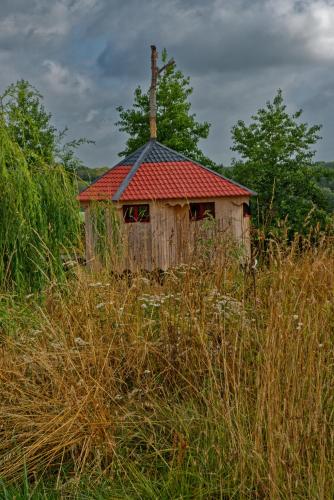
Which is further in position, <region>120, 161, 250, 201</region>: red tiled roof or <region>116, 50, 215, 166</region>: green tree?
<region>116, 50, 215, 166</region>: green tree

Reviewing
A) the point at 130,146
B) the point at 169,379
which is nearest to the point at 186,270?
the point at 169,379

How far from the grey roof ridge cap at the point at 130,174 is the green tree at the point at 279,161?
20.5 feet

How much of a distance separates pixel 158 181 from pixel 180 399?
1192 centimetres

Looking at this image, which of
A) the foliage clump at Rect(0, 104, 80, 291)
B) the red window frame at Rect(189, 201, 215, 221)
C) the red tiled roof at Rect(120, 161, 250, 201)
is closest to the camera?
the foliage clump at Rect(0, 104, 80, 291)

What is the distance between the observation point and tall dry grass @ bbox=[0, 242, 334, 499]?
9.03 feet

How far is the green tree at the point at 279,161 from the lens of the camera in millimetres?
21656

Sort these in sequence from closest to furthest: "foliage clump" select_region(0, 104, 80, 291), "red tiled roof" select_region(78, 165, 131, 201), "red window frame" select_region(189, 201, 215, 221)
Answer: "foliage clump" select_region(0, 104, 80, 291) < "red tiled roof" select_region(78, 165, 131, 201) < "red window frame" select_region(189, 201, 215, 221)

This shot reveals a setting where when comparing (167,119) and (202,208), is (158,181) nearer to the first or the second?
(202,208)

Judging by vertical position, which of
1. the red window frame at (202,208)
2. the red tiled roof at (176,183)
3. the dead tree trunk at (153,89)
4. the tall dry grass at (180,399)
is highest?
the dead tree trunk at (153,89)

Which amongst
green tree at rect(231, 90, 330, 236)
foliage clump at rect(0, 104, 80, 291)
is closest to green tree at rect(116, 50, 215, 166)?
green tree at rect(231, 90, 330, 236)

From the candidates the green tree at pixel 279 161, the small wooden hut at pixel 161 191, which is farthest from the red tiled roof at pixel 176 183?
the green tree at pixel 279 161

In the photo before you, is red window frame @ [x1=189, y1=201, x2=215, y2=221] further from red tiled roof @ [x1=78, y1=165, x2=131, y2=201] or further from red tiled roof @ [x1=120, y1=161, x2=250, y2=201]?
red tiled roof @ [x1=78, y1=165, x2=131, y2=201]

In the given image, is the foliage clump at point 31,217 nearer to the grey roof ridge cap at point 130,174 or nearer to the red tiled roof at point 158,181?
the red tiled roof at point 158,181

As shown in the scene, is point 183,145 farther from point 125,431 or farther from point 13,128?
point 125,431
